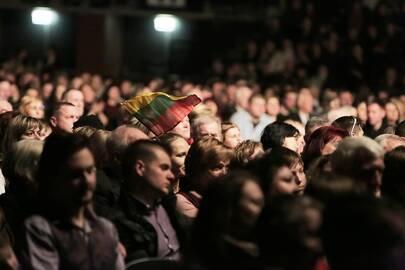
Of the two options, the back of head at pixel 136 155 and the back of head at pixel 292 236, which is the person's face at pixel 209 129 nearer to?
the back of head at pixel 136 155

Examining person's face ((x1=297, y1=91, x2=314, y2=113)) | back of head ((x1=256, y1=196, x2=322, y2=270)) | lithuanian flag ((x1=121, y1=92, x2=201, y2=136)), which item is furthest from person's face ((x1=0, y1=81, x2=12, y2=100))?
back of head ((x1=256, y1=196, x2=322, y2=270))

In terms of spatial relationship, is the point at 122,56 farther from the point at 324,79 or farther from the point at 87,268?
the point at 87,268

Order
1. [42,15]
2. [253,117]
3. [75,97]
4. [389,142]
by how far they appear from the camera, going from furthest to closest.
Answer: [42,15], [253,117], [75,97], [389,142]

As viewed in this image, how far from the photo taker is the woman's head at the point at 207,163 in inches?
307

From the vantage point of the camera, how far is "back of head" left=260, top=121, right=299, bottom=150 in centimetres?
1009

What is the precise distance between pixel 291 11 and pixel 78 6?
4578mm

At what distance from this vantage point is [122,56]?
28281 mm

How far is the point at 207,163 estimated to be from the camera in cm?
783

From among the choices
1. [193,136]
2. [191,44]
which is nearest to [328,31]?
[191,44]

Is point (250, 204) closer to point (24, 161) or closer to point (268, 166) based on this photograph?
point (268, 166)

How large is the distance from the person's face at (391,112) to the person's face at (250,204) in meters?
10.0

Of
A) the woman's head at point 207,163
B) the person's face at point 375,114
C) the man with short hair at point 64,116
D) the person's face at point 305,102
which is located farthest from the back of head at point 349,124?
the person's face at point 305,102

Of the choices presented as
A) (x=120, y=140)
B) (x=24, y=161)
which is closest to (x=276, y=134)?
(x=120, y=140)

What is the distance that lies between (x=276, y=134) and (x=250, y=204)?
4.49m
